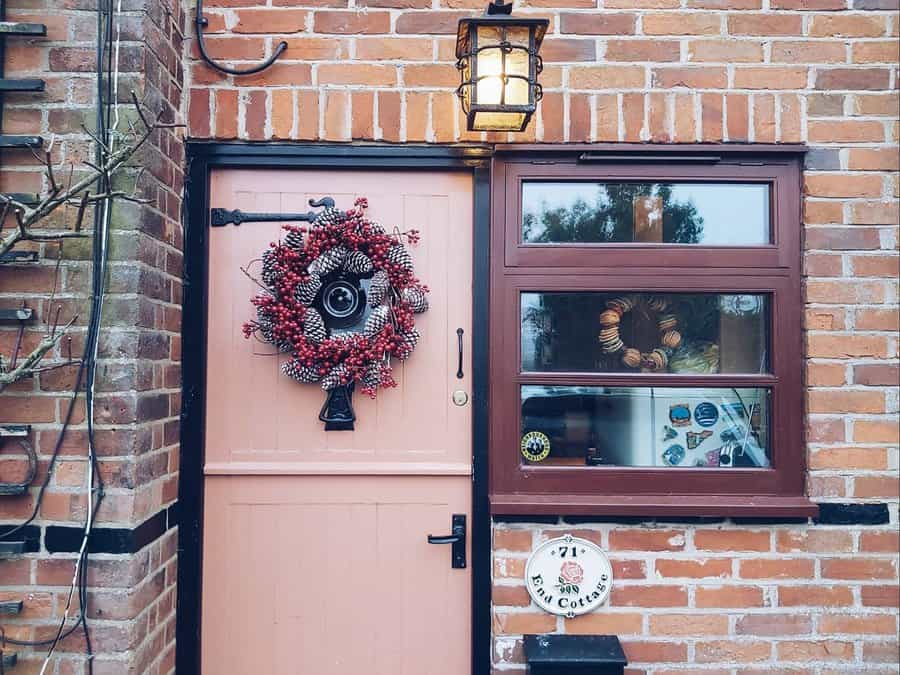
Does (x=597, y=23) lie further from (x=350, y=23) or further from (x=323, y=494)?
(x=323, y=494)

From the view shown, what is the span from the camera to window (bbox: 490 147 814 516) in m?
2.31

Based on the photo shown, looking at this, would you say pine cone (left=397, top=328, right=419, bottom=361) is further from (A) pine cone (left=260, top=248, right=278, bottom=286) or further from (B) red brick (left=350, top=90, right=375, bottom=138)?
(B) red brick (left=350, top=90, right=375, bottom=138)

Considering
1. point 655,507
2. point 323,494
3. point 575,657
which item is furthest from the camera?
point 323,494

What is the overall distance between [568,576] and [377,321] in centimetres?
112

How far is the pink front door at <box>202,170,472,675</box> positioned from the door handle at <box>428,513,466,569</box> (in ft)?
0.09

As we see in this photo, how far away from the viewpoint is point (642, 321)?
2354mm

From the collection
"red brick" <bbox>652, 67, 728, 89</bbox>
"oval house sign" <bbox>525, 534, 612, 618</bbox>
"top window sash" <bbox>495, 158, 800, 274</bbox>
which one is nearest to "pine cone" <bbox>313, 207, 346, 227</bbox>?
"top window sash" <bbox>495, 158, 800, 274</bbox>

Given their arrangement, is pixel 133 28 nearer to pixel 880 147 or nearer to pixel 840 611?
pixel 880 147

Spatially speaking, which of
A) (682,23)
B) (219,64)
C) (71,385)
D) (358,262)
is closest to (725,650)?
(358,262)

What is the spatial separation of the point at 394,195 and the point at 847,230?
1.64 meters

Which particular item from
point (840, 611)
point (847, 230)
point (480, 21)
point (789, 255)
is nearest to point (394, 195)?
point (480, 21)

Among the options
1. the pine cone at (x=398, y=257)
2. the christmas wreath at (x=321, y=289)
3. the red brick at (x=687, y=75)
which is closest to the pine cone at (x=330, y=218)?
the christmas wreath at (x=321, y=289)

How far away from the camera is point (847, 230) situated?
2281mm

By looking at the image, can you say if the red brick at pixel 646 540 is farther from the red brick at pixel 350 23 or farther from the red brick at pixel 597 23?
the red brick at pixel 350 23
